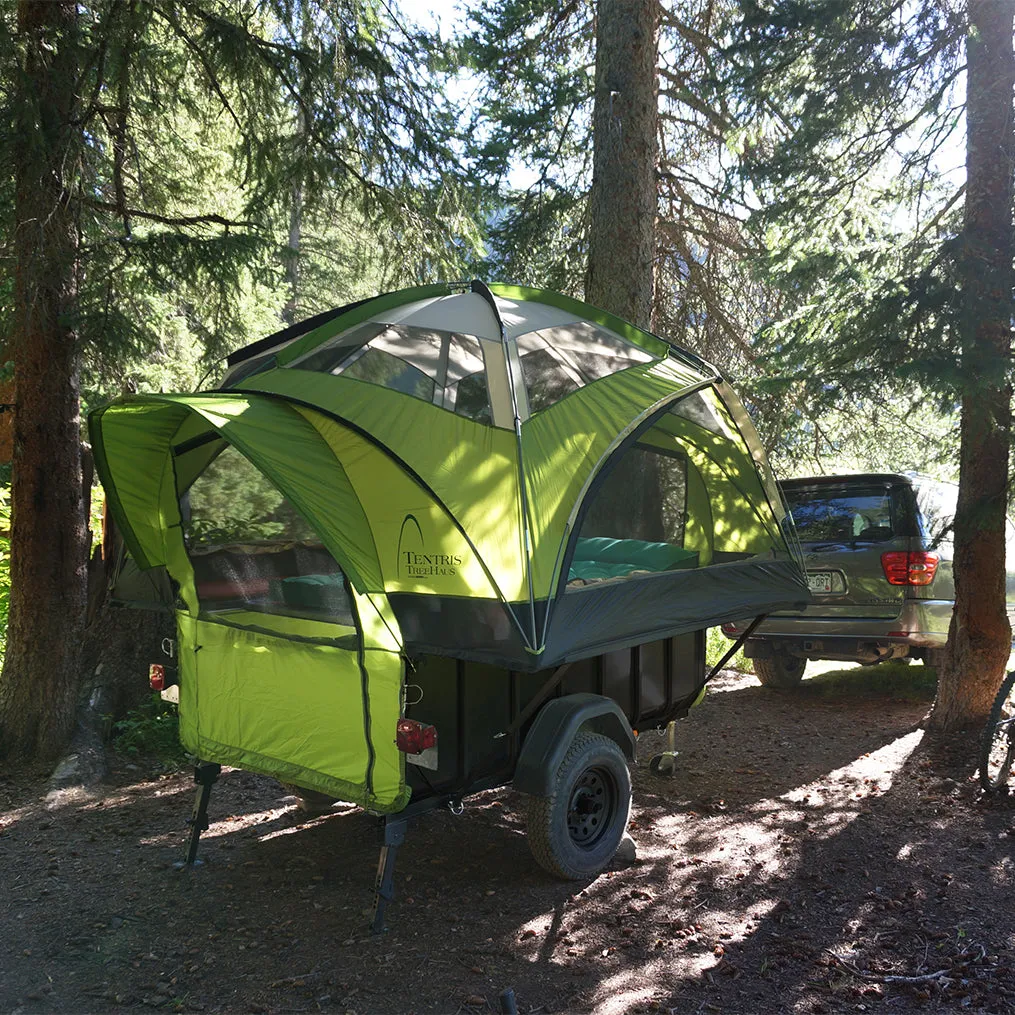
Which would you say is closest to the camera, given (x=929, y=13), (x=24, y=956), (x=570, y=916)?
(x=24, y=956)

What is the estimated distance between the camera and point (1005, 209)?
238 inches

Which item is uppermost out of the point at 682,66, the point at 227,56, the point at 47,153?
the point at 682,66

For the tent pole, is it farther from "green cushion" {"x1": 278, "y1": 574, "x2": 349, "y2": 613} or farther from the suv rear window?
the suv rear window

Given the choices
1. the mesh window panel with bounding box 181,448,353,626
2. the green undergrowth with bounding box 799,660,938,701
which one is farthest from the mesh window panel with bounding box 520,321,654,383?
the green undergrowth with bounding box 799,660,938,701

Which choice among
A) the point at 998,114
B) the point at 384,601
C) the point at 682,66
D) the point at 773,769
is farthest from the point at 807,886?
the point at 682,66

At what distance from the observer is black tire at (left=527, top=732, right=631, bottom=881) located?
4258 mm

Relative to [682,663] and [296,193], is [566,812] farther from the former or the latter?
[296,193]

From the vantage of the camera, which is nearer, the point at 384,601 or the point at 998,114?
the point at 384,601

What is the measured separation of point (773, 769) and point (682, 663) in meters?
1.35

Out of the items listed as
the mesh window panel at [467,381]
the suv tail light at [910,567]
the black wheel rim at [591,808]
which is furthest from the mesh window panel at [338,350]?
the suv tail light at [910,567]

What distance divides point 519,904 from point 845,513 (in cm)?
462

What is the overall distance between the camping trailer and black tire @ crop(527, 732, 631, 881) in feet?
0.04

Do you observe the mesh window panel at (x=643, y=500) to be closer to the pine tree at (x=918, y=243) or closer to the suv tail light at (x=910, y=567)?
the pine tree at (x=918, y=243)

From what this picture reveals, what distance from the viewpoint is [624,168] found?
7160 mm
